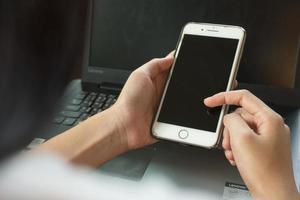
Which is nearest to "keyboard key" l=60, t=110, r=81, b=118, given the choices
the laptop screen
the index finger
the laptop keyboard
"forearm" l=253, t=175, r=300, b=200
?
the laptop keyboard

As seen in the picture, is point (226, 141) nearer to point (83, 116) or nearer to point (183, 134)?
point (183, 134)

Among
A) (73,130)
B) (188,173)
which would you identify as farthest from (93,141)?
(188,173)

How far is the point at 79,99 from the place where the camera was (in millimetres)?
727

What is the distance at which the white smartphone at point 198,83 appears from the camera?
0.55m

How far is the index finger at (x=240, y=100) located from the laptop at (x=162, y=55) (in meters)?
0.10

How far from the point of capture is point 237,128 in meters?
0.48

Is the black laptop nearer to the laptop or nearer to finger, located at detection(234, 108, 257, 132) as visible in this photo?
the laptop

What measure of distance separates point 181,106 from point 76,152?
15cm

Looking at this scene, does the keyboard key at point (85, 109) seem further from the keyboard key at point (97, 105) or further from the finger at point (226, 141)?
the finger at point (226, 141)

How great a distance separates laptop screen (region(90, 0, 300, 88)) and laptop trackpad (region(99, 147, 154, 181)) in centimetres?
18

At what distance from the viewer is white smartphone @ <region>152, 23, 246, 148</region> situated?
0.55 meters

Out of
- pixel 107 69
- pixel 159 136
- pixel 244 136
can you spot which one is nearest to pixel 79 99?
pixel 107 69

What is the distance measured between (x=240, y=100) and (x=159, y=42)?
0.79 feet

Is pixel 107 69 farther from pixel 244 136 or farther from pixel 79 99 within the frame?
pixel 244 136
